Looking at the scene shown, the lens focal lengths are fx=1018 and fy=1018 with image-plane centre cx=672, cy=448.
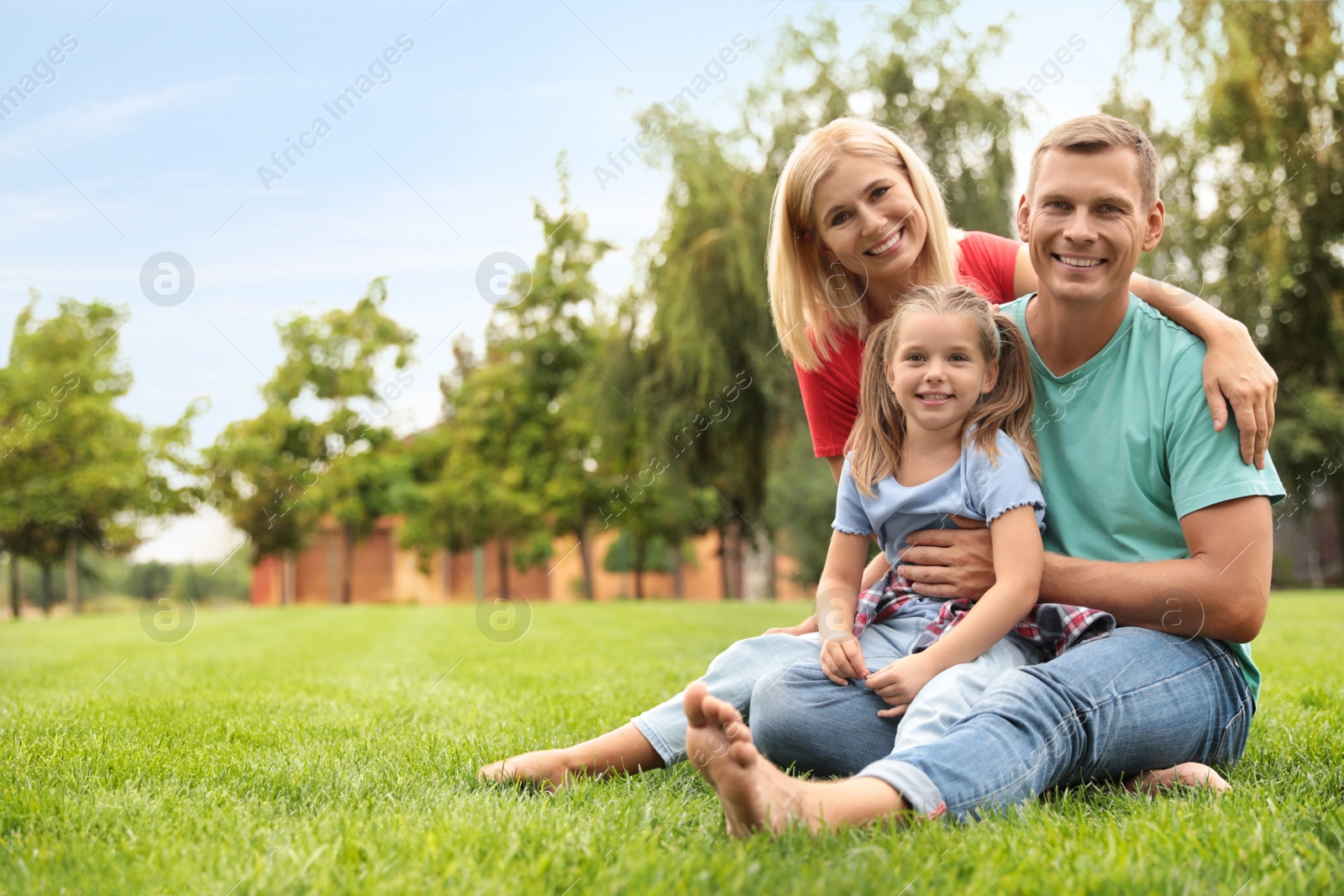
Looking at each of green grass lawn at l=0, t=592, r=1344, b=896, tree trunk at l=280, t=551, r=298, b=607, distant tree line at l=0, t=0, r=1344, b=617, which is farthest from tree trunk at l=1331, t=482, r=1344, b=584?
tree trunk at l=280, t=551, r=298, b=607

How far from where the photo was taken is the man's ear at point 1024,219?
7.91 ft

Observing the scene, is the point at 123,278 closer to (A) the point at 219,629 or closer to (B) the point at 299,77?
(B) the point at 299,77

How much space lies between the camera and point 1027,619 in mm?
2332

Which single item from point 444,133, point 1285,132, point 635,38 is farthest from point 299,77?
point 1285,132

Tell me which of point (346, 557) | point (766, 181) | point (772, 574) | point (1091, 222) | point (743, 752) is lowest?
point (772, 574)

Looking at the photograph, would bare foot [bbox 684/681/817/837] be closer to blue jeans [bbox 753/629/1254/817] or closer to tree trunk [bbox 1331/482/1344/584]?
blue jeans [bbox 753/629/1254/817]

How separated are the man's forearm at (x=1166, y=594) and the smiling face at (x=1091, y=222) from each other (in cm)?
62

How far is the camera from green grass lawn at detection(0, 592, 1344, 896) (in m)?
1.53

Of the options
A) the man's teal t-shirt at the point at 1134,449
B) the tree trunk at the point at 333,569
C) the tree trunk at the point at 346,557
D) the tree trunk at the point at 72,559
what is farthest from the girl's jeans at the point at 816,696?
the tree trunk at the point at 333,569

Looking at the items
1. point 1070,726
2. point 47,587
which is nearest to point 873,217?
point 1070,726

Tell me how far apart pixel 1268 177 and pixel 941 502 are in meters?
15.4

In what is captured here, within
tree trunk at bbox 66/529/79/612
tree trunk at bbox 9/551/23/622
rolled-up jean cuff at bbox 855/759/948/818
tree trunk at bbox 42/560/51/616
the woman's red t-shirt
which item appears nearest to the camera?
rolled-up jean cuff at bbox 855/759/948/818

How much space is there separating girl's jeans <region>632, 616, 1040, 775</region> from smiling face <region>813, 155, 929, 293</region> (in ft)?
3.41

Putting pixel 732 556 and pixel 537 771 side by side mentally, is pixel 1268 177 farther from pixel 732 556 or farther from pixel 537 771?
pixel 537 771
